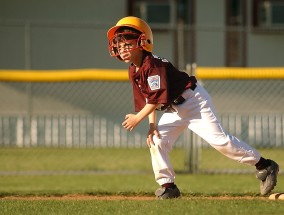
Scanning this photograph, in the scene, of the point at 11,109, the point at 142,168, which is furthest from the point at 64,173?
the point at 11,109

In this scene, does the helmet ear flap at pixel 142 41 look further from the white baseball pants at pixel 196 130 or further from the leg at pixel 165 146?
the leg at pixel 165 146

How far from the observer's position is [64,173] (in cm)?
1282

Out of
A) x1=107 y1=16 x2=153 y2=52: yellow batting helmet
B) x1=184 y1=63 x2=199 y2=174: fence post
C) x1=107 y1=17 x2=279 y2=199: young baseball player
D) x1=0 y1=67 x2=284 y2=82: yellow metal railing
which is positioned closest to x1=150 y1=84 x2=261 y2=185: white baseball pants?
x1=107 y1=17 x2=279 y2=199: young baseball player

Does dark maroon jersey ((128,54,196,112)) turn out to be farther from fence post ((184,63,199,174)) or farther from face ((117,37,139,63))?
fence post ((184,63,199,174))

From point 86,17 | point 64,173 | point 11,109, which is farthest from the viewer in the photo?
point 86,17

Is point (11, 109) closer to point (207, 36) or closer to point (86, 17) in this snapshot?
point (86, 17)

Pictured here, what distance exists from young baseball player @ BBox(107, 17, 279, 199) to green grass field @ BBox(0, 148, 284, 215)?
1.03 feet

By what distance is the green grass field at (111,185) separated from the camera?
25.2ft

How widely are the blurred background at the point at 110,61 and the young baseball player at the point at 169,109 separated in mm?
6959

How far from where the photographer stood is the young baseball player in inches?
332

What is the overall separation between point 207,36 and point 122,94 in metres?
2.11

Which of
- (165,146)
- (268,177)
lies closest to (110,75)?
(165,146)

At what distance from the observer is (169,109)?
8703 mm

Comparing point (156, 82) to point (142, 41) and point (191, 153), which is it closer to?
point (142, 41)
